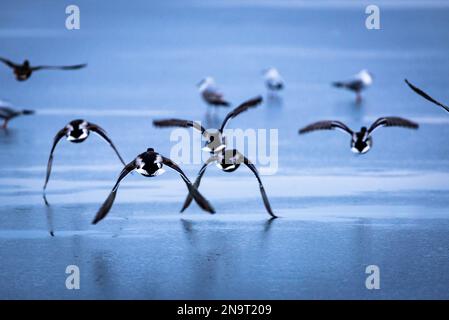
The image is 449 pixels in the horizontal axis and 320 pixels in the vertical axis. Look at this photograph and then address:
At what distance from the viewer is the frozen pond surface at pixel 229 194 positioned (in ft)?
23.0

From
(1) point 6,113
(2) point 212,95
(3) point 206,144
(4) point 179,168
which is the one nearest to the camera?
(4) point 179,168

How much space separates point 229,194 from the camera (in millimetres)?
9898

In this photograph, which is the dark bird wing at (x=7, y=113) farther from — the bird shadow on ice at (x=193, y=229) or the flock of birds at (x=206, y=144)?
the bird shadow on ice at (x=193, y=229)

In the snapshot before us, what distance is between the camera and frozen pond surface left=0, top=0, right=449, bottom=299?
7.02 meters

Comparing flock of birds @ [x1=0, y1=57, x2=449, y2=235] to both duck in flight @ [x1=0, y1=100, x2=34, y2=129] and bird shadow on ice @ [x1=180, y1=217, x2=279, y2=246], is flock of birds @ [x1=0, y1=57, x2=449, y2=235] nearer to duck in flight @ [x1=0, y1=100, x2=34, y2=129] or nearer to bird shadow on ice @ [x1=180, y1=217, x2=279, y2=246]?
bird shadow on ice @ [x1=180, y1=217, x2=279, y2=246]

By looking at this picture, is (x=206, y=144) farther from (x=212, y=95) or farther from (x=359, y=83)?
(x=359, y=83)

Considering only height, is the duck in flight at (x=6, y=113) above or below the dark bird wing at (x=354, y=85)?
below

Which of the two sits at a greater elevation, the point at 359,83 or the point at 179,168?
the point at 359,83

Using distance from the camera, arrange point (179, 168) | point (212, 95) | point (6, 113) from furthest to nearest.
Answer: point (212, 95) → point (6, 113) → point (179, 168)
